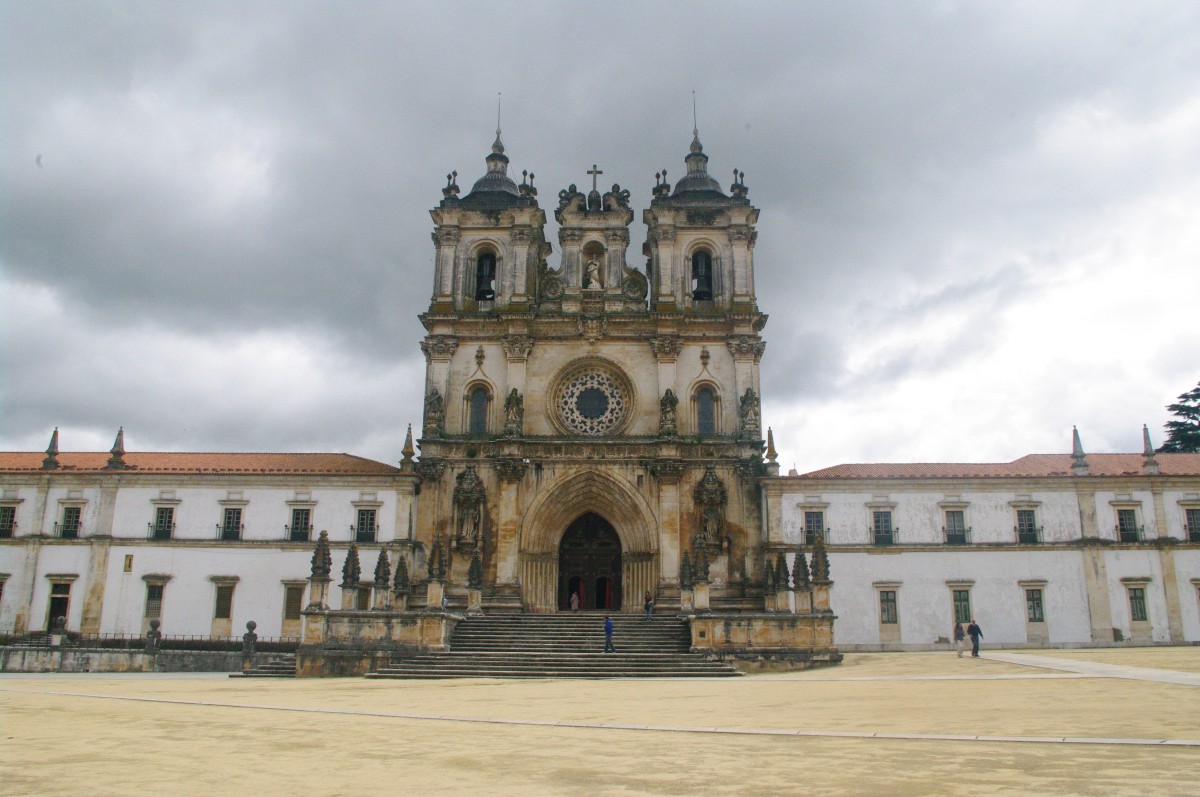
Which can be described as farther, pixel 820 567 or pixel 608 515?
pixel 608 515

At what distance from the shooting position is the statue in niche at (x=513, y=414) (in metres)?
35.9

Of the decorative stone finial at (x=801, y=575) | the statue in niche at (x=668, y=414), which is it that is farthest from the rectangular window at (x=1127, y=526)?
the statue in niche at (x=668, y=414)

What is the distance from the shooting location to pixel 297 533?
35.9 metres

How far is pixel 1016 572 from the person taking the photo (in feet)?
114

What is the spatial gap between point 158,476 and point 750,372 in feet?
81.0

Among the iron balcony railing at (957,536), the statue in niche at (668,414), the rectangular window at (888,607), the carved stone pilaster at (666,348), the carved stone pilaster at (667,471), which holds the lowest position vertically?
the rectangular window at (888,607)

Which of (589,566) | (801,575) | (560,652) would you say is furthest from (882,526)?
(560,652)

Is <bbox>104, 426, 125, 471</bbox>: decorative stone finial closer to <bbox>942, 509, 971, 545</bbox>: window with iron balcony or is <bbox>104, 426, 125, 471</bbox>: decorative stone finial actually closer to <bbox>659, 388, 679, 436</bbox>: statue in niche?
<bbox>659, 388, 679, 436</bbox>: statue in niche

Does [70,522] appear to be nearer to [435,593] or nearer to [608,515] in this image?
[435,593]

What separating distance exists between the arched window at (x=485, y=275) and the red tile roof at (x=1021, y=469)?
15.8m

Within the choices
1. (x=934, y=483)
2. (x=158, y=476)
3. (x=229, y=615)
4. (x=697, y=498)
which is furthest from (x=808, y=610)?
(x=158, y=476)

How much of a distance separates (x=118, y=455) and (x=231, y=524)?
6.16 meters

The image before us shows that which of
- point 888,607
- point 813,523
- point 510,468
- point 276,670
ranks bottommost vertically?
point 276,670

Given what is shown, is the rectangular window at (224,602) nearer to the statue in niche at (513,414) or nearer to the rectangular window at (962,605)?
the statue in niche at (513,414)
